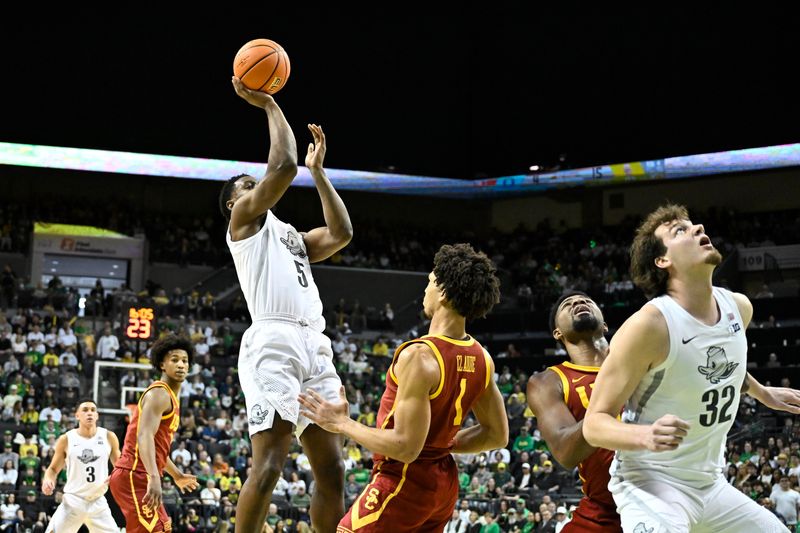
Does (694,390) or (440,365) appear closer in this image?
(694,390)

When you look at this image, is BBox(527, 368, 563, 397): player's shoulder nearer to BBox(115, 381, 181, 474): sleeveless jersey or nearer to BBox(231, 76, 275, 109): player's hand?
BBox(231, 76, 275, 109): player's hand

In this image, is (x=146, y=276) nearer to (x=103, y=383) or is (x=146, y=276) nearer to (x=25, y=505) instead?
(x=103, y=383)

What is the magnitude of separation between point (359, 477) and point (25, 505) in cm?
565

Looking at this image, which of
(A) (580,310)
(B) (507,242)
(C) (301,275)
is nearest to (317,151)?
(C) (301,275)

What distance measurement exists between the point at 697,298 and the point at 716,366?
11.2 inches

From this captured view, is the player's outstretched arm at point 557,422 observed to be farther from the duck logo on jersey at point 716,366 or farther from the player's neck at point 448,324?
the duck logo on jersey at point 716,366

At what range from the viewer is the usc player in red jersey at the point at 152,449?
25.5 feet

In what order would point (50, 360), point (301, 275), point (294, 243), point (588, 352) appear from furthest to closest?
point (50, 360)
point (294, 243)
point (301, 275)
point (588, 352)

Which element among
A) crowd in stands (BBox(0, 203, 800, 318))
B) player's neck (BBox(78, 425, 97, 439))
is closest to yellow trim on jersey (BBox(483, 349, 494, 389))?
player's neck (BBox(78, 425, 97, 439))

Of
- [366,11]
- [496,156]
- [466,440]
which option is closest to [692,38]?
[496,156]

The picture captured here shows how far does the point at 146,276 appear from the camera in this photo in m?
31.5

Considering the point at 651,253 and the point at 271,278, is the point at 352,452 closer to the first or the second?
the point at 271,278

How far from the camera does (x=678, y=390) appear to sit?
165 inches

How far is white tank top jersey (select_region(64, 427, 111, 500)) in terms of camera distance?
392 inches
